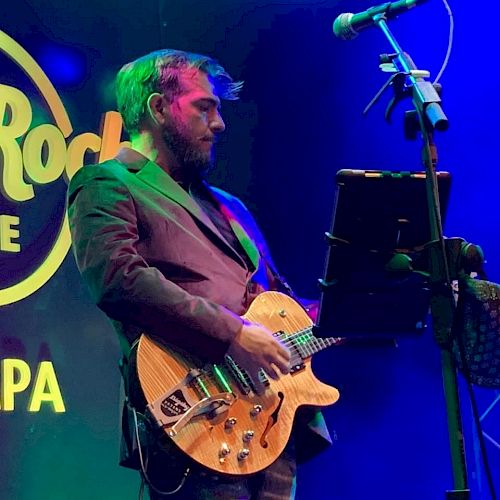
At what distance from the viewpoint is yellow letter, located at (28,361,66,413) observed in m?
3.04

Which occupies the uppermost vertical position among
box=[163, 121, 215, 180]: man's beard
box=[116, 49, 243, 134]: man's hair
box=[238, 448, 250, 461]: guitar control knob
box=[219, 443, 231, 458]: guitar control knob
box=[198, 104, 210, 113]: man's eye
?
box=[116, 49, 243, 134]: man's hair

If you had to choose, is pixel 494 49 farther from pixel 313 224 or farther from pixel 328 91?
pixel 313 224

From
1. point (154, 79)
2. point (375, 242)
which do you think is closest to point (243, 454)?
point (375, 242)

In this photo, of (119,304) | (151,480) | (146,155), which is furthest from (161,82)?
(151,480)

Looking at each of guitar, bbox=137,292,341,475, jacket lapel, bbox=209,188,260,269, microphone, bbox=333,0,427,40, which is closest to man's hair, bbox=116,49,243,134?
jacket lapel, bbox=209,188,260,269

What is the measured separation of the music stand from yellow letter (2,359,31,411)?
155 cm

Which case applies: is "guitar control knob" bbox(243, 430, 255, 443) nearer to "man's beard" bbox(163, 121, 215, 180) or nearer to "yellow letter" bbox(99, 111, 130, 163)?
"man's beard" bbox(163, 121, 215, 180)

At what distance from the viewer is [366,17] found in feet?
7.31

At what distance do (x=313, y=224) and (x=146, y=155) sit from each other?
3.53ft

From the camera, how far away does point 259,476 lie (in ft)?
7.00

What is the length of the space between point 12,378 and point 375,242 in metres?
1.72

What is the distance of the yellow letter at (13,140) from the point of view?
311 cm

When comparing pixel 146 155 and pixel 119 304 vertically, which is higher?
pixel 146 155

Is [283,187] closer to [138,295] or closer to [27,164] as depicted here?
[27,164]
